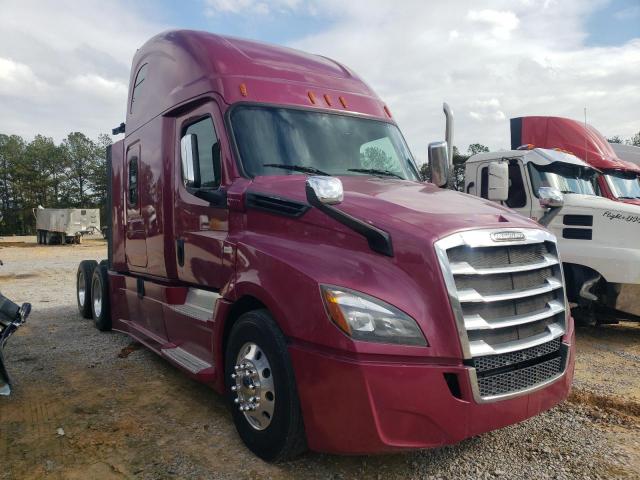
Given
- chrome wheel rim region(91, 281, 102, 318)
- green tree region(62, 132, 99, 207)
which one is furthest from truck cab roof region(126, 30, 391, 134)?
green tree region(62, 132, 99, 207)

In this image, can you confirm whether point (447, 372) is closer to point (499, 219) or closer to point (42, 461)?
point (499, 219)

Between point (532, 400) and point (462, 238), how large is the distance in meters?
1.06

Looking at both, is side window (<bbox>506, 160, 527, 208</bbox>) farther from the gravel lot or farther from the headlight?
the headlight

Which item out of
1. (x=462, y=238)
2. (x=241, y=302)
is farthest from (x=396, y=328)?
(x=241, y=302)

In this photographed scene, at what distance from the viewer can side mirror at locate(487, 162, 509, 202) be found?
6551 mm

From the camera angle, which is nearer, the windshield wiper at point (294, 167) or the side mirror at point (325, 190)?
the side mirror at point (325, 190)

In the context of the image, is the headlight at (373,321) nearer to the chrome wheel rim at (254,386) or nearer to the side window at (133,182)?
the chrome wheel rim at (254,386)

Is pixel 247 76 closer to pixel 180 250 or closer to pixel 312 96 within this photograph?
pixel 312 96

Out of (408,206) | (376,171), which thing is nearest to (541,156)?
(376,171)

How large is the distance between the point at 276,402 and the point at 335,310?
0.80m

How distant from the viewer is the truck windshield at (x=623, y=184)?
8.50m

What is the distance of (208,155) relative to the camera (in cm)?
436

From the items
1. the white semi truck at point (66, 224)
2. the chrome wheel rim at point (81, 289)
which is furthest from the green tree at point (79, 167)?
the chrome wheel rim at point (81, 289)

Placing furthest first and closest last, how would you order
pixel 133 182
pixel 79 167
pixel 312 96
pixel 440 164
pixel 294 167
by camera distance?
pixel 79 167, pixel 133 182, pixel 440 164, pixel 312 96, pixel 294 167
